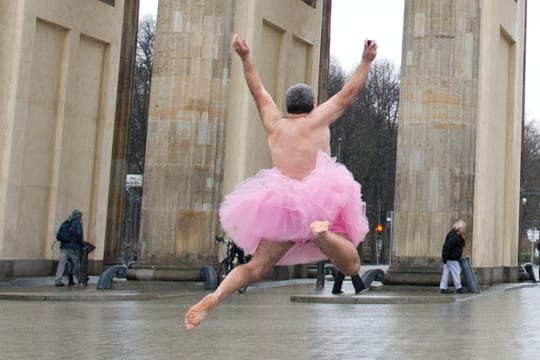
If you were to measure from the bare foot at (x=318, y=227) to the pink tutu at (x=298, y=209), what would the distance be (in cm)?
21

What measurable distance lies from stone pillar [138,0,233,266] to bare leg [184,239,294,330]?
656 inches

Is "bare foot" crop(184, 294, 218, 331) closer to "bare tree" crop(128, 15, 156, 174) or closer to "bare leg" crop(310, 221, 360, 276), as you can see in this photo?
"bare leg" crop(310, 221, 360, 276)

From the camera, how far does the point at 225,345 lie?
11062 millimetres

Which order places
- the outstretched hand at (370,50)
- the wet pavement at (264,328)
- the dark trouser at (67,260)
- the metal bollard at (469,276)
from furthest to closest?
the dark trouser at (67,260) → the metal bollard at (469,276) → the wet pavement at (264,328) → the outstretched hand at (370,50)

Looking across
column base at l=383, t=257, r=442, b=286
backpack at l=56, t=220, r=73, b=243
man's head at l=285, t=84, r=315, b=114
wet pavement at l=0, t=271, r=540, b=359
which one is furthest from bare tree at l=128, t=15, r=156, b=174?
man's head at l=285, t=84, r=315, b=114

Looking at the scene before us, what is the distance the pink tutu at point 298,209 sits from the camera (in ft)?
23.9

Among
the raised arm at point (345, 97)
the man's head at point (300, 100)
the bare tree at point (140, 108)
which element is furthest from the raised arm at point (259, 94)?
the bare tree at point (140, 108)

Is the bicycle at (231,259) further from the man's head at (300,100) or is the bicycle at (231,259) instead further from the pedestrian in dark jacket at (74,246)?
the man's head at (300,100)

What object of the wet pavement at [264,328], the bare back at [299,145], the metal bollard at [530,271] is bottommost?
A: the wet pavement at [264,328]

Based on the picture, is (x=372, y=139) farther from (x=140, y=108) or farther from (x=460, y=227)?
(x=460, y=227)

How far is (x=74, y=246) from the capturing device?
84.0 ft

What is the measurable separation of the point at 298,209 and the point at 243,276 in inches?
23.8

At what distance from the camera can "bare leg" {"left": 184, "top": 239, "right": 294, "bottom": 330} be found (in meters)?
7.28

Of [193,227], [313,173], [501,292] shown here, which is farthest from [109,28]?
[313,173]
